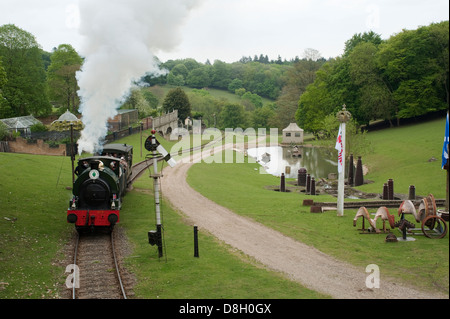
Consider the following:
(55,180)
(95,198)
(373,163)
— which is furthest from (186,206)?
(373,163)

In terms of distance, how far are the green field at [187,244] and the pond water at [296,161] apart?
13967 millimetres

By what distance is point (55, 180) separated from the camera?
30266mm

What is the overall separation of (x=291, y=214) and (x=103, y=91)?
14101mm

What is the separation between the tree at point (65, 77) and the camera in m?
64.6

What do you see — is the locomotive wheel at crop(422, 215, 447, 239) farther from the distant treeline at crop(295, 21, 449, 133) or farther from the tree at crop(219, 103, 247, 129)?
the tree at crop(219, 103, 247, 129)

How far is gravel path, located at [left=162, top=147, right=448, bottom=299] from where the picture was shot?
12.4 metres

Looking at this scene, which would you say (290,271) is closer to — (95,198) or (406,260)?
(406,260)

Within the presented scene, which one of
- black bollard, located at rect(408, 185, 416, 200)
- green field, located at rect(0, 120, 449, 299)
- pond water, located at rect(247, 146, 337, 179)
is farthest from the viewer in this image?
pond water, located at rect(247, 146, 337, 179)

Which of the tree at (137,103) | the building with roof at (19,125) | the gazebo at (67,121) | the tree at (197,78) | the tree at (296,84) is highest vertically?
the tree at (197,78)

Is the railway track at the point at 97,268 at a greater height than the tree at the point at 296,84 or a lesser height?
lesser

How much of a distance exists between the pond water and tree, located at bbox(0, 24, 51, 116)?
32.8m

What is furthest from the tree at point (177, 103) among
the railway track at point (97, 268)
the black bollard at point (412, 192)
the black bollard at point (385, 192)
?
the railway track at point (97, 268)

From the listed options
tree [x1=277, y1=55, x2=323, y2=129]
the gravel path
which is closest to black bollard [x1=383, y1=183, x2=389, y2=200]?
the gravel path

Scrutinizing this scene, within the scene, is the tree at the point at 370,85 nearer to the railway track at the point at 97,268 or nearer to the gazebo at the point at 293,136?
the gazebo at the point at 293,136
